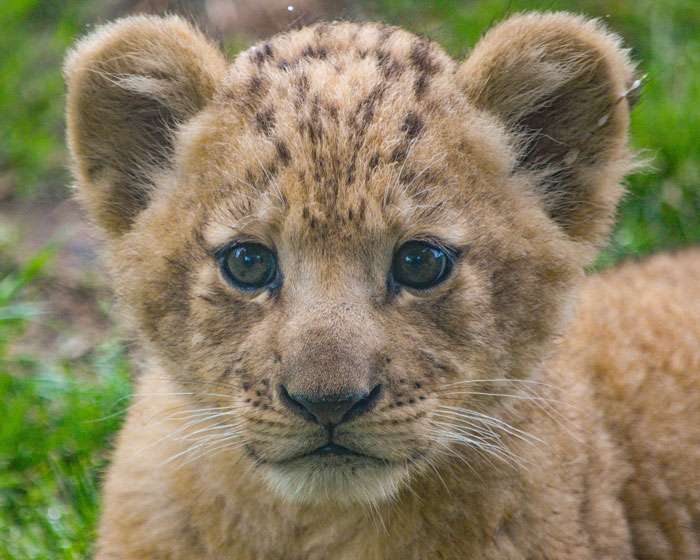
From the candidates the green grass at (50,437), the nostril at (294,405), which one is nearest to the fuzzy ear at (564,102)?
the nostril at (294,405)

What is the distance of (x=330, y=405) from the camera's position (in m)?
3.40

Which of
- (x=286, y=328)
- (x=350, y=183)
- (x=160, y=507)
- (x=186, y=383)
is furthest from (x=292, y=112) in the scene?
(x=160, y=507)

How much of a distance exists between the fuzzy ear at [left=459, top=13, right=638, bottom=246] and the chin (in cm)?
145

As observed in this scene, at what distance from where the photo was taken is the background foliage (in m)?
5.43

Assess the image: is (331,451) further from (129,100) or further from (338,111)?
(129,100)

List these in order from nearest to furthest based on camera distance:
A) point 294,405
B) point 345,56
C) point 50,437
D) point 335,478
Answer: point 294,405, point 335,478, point 345,56, point 50,437

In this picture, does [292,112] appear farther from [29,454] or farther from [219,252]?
[29,454]

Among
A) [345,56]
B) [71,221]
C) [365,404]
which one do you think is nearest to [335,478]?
[365,404]

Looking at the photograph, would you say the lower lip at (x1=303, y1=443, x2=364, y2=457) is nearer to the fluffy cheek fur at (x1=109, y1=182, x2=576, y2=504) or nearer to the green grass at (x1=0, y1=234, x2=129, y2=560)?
the fluffy cheek fur at (x1=109, y1=182, x2=576, y2=504)

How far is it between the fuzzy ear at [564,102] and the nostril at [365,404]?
137 centimetres

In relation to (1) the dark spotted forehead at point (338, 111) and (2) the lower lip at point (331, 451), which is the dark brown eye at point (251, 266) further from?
(2) the lower lip at point (331, 451)

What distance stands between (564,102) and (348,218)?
127cm

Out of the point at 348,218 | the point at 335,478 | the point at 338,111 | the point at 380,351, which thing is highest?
the point at 338,111

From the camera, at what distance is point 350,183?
3729mm
